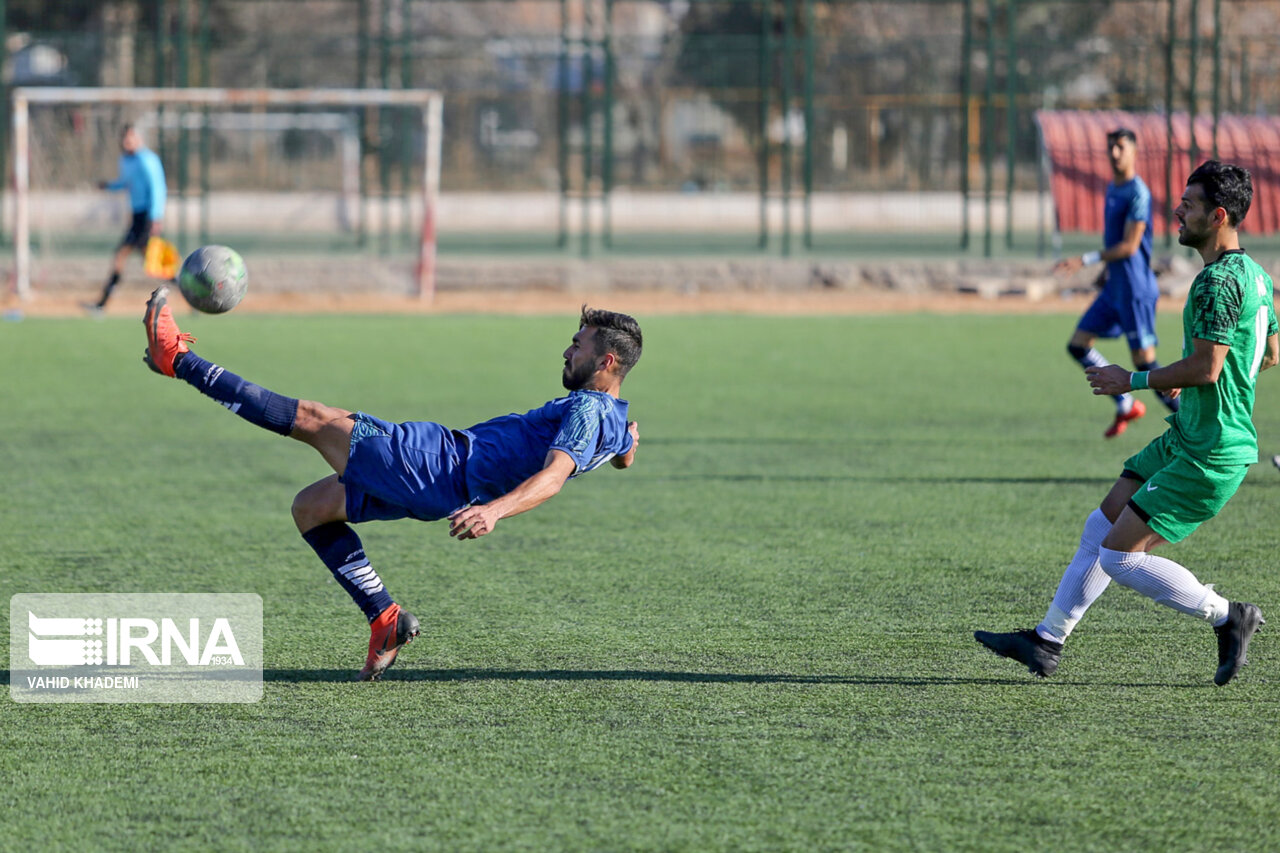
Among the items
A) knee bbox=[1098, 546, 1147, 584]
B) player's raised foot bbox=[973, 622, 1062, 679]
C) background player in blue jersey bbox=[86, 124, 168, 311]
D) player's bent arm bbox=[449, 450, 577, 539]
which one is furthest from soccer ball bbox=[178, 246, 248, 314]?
background player in blue jersey bbox=[86, 124, 168, 311]

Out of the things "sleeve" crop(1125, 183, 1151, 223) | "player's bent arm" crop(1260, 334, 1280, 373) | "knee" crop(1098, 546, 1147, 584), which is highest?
"sleeve" crop(1125, 183, 1151, 223)

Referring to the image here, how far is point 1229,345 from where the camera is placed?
5.12 metres

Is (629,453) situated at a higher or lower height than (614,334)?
lower

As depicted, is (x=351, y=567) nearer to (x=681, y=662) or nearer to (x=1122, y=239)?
(x=681, y=662)

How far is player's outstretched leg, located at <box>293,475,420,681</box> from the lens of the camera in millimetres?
5438

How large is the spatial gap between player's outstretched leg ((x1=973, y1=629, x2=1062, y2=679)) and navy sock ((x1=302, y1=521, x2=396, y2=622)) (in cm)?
210

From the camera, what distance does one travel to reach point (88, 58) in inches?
1000

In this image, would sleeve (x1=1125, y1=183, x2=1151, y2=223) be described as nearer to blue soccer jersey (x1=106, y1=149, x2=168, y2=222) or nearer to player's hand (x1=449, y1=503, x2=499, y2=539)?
player's hand (x1=449, y1=503, x2=499, y2=539)

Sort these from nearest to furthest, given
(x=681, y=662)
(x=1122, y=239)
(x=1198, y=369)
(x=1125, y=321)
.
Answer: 1. (x=1198, y=369)
2. (x=681, y=662)
3. (x=1122, y=239)
4. (x=1125, y=321)

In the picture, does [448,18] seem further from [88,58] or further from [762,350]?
[762,350]

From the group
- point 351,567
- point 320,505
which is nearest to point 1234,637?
point 351,567

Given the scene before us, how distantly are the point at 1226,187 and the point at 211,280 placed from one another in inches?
141

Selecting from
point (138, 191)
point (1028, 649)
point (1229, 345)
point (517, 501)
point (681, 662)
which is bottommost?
point (681, 662)

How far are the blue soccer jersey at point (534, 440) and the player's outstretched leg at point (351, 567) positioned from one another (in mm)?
501
